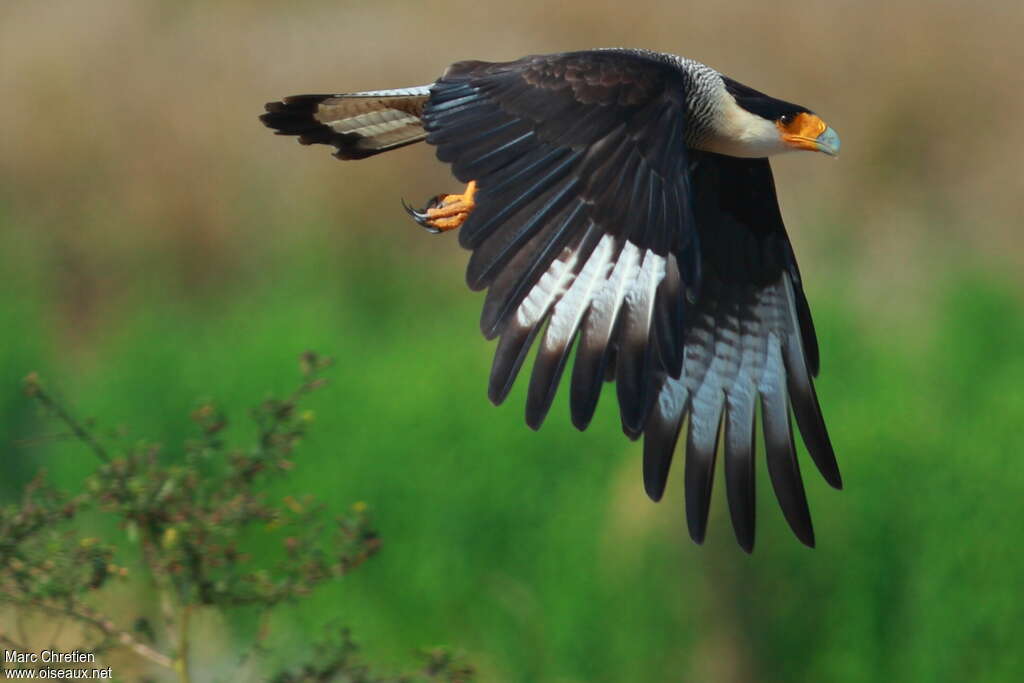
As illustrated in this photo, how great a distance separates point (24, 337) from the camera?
970 centimetres

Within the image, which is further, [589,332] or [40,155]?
[40,155]

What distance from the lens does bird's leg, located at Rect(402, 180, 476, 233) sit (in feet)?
14.9

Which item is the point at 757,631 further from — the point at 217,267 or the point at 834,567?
the point at 217,267

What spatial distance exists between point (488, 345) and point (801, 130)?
13.7ft

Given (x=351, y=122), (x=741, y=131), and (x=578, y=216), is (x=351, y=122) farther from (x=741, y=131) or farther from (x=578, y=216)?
(x=578, y=216)

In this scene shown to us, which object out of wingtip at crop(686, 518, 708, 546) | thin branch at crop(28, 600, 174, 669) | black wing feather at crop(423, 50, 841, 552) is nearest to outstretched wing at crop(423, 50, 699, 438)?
black wing feather at crop(423, 50, 841, 552)

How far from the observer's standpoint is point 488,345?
8.85 meters

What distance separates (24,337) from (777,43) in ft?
17.3

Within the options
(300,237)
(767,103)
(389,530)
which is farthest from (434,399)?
(767,103)

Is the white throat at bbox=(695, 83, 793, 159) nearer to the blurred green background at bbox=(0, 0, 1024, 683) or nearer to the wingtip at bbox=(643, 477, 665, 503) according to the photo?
the wingtip at bbox=(643, 477, 665, 503)

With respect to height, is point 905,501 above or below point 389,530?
above

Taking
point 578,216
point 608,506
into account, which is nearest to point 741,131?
point 578,216

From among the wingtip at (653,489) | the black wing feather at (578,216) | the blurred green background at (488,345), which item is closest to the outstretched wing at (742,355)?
the wingtip at (653,489)

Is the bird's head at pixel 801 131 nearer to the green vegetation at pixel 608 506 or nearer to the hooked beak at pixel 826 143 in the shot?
the hooked beak at pixel 826 143
